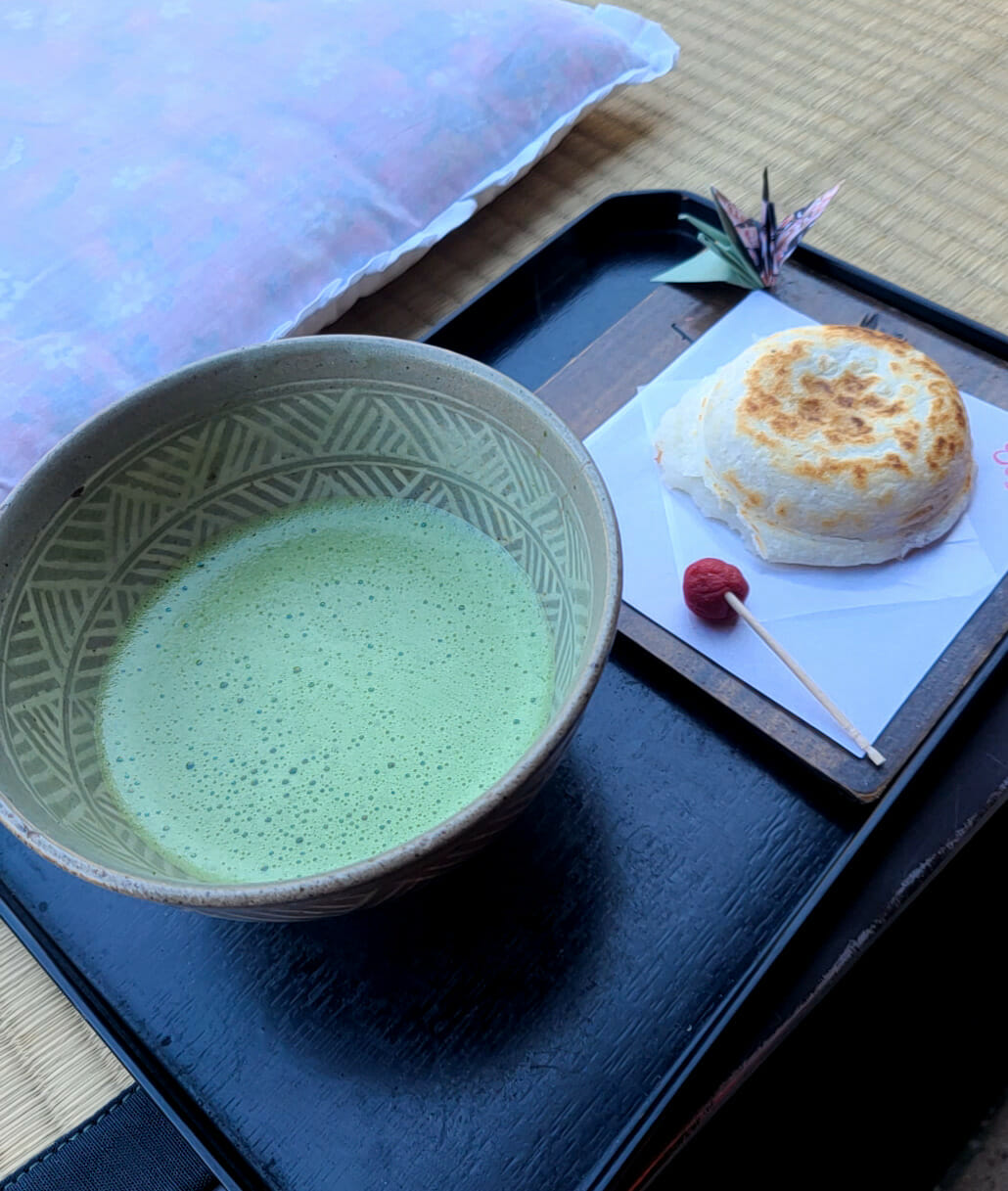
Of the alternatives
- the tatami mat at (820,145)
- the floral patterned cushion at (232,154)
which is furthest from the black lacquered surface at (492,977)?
the tatami mat at (820,145)

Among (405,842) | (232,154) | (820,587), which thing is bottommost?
(820,587)

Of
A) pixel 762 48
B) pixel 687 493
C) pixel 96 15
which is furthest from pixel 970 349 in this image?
pixel 96 15

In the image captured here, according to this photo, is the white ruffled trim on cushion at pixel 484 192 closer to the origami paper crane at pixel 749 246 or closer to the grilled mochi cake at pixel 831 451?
the origami paper crane at pixel 749 246

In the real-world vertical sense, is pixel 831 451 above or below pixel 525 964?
above

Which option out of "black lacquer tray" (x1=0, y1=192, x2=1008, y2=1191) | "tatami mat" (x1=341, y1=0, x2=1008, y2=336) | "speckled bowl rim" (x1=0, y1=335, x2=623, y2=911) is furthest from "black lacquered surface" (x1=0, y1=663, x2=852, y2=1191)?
"tatami mat" (x1=341, y1=0, x2=1008, y2=336)

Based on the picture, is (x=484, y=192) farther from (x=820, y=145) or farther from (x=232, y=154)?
(x=820, y=145)

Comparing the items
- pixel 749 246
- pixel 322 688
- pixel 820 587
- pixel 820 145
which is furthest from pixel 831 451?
pixel 820 145

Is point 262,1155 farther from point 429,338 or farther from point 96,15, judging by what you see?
point 96,15

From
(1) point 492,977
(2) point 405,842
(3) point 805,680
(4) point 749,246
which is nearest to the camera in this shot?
(2) point 405,842
